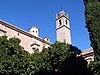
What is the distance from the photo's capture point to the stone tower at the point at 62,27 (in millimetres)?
34406

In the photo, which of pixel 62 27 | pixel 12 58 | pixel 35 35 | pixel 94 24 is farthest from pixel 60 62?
pixel 62 27

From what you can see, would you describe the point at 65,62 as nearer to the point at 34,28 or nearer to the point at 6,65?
the point at 6,65

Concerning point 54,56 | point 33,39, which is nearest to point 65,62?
point 54,56

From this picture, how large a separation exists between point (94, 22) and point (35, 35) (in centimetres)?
1986

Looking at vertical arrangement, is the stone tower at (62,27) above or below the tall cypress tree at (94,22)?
above

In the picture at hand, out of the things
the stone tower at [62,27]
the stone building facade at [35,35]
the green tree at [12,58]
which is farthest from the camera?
the stone tower at [62,27]

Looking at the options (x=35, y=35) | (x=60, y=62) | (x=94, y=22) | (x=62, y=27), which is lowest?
(x=60, y=62)

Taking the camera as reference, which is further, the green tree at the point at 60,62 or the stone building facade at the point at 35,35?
the stone building facade at the point at 35,35

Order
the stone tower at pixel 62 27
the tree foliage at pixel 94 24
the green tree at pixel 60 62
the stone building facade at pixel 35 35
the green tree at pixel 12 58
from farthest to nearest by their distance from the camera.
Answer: the stone tower at pixel 62 27 < the stone building facade at pixel 35 35 < the green tree at pixel 60 62 < the green tree at pixel 12 58 < the tree foliage at pixel 94 24

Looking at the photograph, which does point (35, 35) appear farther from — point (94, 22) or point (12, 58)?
point (94, 22)

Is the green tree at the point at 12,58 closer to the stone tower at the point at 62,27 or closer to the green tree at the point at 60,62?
the green tree at the point at 60,62

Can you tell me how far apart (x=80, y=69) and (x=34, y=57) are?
12.3ft

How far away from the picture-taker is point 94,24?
13336 millimetres

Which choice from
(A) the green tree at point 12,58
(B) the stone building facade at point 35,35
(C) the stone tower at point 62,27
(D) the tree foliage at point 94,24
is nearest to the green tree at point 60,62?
(A) the green tree at point 12,58
